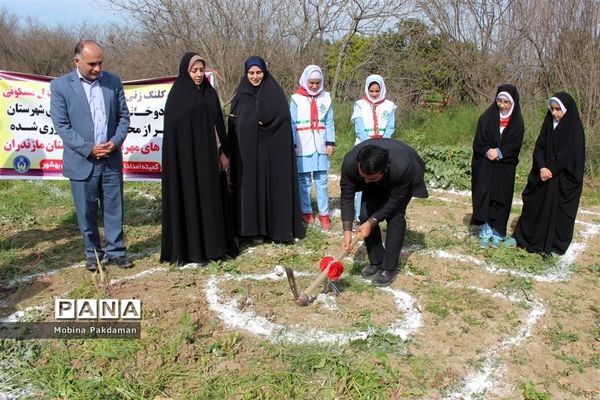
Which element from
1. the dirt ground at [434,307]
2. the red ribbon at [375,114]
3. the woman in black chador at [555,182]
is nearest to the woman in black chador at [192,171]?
the dirt ground at [434,307]

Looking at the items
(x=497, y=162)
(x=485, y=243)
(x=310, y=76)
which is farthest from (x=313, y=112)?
(x=485, y=243)

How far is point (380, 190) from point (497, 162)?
5.58ft

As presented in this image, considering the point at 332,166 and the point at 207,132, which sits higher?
the point at 207,132

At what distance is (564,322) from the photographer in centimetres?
397

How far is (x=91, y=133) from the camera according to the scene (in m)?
4.54

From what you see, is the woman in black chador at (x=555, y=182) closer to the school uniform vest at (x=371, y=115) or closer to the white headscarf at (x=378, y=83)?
the school uniform vest at (x=371, y=115)

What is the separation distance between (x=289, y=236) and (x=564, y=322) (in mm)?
2726

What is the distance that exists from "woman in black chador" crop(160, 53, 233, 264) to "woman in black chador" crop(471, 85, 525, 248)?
2.72 meters

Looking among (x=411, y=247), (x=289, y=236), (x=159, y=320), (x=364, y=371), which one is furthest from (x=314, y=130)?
(x=364, y=371)

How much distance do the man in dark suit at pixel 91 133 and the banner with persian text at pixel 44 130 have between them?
4.91ft

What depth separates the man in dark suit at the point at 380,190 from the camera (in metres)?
3.69

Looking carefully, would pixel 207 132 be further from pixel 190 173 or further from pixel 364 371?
pixel 364 371

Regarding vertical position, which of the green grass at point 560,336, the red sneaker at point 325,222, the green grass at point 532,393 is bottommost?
the green grass at point 532,393

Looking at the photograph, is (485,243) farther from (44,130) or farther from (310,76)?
(44,130)
